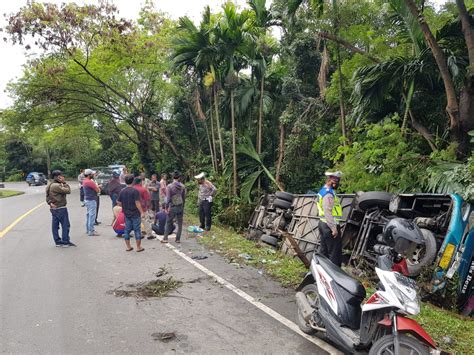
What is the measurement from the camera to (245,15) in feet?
46.7

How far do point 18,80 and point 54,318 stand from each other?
828 inches

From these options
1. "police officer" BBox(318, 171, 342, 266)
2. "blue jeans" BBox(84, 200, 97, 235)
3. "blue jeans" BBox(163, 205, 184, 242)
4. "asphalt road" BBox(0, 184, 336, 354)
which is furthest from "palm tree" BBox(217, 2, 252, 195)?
"police officer" BBox(318, 171, 342, 266)

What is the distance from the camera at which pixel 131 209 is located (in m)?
8.73

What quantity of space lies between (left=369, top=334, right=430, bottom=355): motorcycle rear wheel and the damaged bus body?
1391mm

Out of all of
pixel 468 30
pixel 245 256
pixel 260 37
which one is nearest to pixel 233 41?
pixel 260 37

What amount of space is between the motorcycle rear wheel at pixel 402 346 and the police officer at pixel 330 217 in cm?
311

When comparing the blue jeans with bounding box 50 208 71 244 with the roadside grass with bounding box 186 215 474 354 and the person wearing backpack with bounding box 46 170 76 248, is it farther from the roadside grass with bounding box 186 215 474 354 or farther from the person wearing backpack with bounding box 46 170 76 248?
the roadside grass with bounding box 186 215 474 354

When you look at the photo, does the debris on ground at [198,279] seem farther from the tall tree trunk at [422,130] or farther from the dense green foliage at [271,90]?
the tall tree trunk at [422,130]

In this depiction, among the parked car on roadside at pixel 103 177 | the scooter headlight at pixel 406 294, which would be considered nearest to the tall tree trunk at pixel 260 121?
the parked car on roadside at pixel 103 177

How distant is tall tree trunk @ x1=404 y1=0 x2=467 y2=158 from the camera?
24.4ft

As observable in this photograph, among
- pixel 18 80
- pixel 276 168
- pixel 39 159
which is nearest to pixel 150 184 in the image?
pixel 276 168

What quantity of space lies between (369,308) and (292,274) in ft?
11.2

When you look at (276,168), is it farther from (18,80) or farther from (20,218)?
(18,80)

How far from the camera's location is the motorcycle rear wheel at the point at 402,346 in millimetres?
3168
